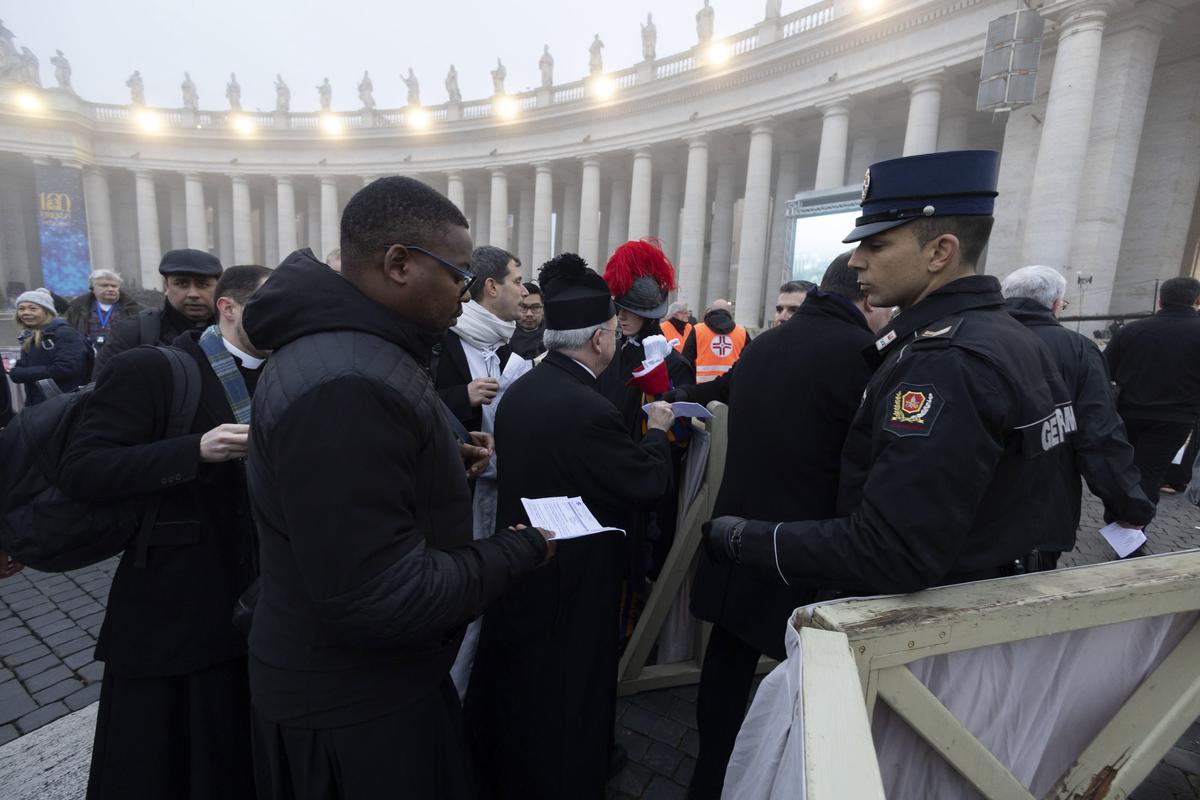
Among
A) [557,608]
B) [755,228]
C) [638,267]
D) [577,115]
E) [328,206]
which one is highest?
[577,115]

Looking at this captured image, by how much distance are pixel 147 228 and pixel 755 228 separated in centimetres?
3452

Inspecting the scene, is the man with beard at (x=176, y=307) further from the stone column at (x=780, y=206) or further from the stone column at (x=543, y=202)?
the stone column at (x=543, y=202)

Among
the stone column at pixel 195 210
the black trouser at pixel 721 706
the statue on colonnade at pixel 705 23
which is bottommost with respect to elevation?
the black trouser at pixel 721 706

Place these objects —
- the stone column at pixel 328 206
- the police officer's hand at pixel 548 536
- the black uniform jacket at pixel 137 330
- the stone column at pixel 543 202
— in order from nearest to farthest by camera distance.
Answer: the police officer's hand at pixel 548 536
the black uniform jacket at pixel 137 330
the stone column at pixel 543 202
the stone column at pixel 328 206

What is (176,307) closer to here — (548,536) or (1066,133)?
(548,536)

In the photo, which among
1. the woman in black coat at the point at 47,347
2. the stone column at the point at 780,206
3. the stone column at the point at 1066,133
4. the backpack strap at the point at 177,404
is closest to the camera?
the backpack strap at the point at 177,404

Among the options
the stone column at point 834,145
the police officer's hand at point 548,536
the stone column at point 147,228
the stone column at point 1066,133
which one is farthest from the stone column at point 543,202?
the police officer's hand at point 548,536

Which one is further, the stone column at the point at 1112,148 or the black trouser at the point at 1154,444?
the stone column at the point at 1112,148

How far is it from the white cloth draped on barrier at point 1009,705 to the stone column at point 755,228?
2003cm

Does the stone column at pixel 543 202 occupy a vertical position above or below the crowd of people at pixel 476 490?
above

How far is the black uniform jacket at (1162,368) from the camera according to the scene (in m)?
4.96

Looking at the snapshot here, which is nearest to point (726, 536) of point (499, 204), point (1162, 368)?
point (1162, 368)

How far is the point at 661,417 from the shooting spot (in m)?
2.63

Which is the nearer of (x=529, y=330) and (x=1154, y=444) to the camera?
(x=1154, y=444)
